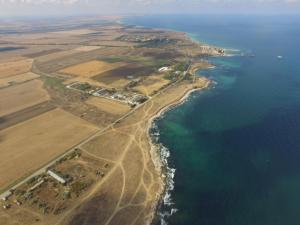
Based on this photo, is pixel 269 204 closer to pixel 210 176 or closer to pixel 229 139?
pixel 210 176

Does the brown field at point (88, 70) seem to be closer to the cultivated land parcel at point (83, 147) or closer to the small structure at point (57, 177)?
the cultivated land parcel at point (83, 147)

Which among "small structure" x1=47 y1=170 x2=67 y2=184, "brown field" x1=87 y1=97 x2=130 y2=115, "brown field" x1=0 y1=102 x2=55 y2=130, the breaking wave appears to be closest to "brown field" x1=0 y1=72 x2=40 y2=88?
"brown field" x1=0 y1=102 x2=55 y2=130

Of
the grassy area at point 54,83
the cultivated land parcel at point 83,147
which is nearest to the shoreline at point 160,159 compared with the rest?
the cultivated land parcel at point 83,147

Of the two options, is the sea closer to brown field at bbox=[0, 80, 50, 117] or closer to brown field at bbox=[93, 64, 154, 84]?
brown field at bbox=[93, 64, 154, 84]

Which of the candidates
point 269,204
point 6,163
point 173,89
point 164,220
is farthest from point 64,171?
point 173,89

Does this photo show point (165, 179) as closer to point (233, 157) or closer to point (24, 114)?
point (233, 157)

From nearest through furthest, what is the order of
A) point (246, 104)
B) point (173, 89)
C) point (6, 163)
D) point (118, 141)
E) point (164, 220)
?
point (164, 220)
point (6, 163)
point (118, 141)
point (246, 104)
point (173, 89)
